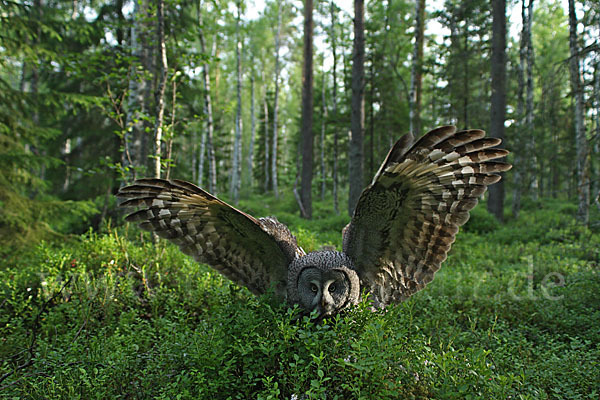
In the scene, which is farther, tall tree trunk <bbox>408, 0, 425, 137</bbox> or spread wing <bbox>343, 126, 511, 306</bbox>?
tall tree trunk <bbox>408, 0, 425, 137</bbox>

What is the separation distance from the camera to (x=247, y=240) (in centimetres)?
302

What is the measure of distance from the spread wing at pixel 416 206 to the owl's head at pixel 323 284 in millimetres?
273

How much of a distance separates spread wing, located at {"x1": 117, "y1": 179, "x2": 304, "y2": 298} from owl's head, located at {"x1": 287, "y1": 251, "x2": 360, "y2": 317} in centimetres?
23

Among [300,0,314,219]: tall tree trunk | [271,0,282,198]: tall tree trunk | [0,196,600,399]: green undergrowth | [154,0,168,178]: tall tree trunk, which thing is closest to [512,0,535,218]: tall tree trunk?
[300,0,314,219]: tall tree trunk

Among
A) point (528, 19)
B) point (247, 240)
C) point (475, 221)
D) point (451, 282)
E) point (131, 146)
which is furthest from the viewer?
point (528, 19)

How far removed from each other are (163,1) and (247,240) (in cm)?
539

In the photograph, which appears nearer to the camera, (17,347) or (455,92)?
(17,347)

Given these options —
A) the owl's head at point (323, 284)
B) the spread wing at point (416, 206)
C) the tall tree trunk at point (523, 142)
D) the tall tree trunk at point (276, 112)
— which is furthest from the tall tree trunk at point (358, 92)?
the tall tree trunk at point (276, 112)

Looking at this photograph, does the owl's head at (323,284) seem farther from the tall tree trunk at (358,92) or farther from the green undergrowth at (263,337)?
the tall tree trunk at (358,92)

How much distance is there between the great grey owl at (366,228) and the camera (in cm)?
242

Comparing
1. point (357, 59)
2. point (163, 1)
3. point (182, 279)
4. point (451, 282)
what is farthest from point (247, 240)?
point (357, 59)

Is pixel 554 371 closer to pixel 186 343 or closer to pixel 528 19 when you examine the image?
pixel 186 343

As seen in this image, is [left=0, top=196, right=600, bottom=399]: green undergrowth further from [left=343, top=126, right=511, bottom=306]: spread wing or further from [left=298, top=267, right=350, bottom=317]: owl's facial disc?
[left=343, top=126, right=511, bottom=306]: spread wing

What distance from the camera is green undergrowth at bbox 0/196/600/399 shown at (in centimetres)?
225
